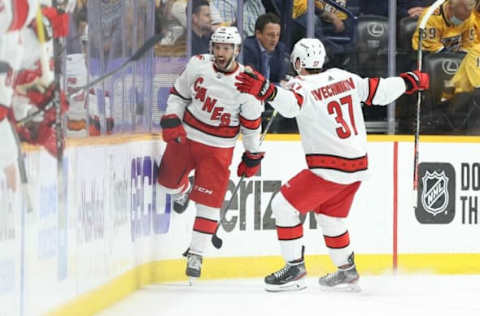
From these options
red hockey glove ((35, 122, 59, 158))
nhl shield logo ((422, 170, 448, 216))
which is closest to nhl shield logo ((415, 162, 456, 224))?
nhl shield logo ((422, 170, 448, 216))

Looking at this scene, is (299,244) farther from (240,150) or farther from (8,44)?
(8,44)

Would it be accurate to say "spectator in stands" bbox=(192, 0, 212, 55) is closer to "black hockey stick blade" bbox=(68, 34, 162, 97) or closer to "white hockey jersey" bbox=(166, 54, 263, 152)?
"black hockey stick blade" bbox=(68, 34, 162, 97)

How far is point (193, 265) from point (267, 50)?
1326mm

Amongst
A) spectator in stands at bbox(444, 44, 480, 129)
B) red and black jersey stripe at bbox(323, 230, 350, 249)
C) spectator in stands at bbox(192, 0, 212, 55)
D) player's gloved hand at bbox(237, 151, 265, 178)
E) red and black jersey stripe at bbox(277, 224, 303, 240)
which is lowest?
red and black jersey stripe at bbox(323, 230, 350, 249)

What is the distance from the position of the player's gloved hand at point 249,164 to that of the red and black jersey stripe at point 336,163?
0.31 meters

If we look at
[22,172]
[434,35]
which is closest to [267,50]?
[434,35]

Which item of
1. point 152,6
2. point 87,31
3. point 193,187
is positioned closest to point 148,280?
point 193,187

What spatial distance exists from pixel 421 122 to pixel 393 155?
401 mm

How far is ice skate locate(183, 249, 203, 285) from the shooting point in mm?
4957

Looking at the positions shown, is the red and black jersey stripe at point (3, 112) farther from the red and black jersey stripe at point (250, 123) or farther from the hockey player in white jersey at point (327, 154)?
the red and black jersey stripe at point (250, 123)

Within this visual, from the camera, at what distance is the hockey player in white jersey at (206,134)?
487cm

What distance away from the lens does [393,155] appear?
221 inches

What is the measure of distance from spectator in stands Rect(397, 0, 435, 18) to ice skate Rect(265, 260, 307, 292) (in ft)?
5.69

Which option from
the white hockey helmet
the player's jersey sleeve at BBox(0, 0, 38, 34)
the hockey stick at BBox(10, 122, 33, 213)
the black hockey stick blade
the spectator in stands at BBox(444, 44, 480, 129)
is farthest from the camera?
the spectator in stands at BBox(444, 44, 480, 129)
